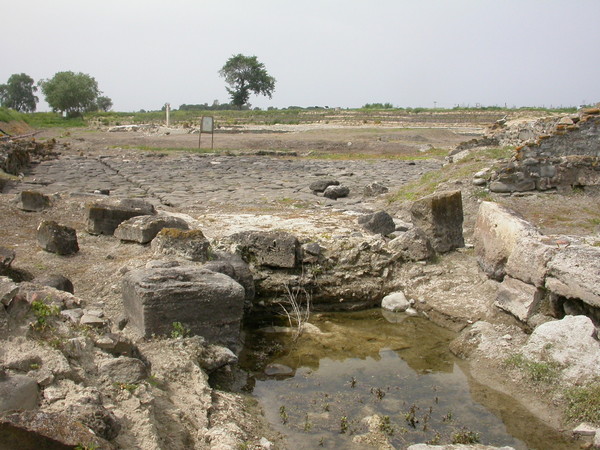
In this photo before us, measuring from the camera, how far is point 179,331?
4.73 m

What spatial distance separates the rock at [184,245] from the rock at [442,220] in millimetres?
2900

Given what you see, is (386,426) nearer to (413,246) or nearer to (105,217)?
(413,246)

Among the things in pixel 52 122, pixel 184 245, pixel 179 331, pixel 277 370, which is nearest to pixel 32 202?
pixel 184 245

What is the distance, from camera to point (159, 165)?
16844mm

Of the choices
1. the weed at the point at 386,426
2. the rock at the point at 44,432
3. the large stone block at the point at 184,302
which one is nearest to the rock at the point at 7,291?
the rock at the point at 44,432

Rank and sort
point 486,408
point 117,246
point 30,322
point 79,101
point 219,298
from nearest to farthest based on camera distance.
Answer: point 30,322 < point 486,408 < point 219,298 < point 117,246 < point 79,101

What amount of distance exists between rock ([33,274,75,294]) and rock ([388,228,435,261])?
12.2 feet

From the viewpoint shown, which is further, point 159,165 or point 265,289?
point 159,165

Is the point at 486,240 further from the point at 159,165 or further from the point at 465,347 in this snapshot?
the point at 159,165

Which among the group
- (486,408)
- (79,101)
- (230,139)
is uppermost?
(79,101)

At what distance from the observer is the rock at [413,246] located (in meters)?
7.03

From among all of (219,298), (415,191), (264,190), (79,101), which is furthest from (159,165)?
(79,101)

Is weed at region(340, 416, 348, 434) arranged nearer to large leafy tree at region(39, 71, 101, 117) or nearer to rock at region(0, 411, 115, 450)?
rock at region(0, 411, 115, 450)

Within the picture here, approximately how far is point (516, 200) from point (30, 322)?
324 inches
